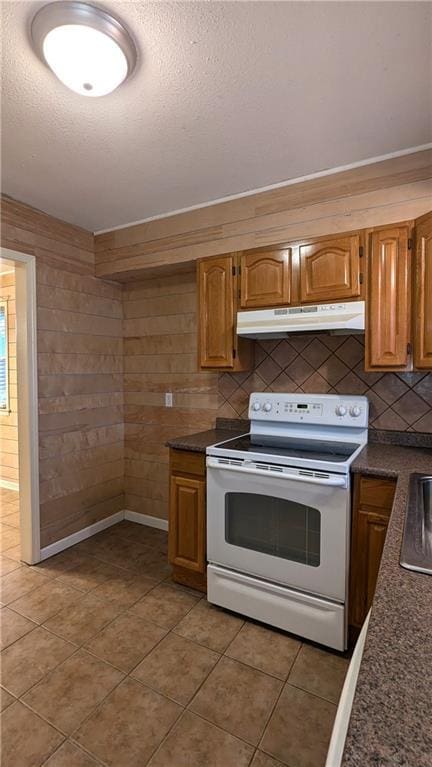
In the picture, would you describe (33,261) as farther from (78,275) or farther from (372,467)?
(372,467)

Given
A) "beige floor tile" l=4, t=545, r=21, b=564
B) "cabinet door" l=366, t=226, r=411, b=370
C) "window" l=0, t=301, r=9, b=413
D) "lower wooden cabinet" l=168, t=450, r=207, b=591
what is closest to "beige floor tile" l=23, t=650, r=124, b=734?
"lower wooden cabinet" l=168, t=450, r=207, b=591

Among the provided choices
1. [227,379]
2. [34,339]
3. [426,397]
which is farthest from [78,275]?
[426,397]

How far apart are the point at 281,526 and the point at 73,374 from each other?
1933 mm

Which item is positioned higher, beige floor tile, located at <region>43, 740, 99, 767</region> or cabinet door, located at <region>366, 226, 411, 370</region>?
cabinet door, located at <region>366, 226, 411, 370</region>

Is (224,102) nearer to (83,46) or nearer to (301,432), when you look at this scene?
(83,46)

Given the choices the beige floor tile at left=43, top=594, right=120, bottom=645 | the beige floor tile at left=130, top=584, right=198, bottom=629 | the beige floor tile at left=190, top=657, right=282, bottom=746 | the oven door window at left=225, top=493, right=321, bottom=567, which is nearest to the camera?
the beige floor tile at left=190, top=657, right=282, bottom=746

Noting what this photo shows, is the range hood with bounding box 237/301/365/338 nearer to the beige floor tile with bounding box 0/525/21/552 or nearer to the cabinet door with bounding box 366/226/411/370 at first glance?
the cabinet door with bounding box 366/226/411/370

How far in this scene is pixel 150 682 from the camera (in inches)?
63.7

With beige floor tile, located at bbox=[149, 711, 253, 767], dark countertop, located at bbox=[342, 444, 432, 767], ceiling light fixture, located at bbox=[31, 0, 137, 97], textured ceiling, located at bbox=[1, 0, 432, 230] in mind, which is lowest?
beige floor tile, located at bbox=[149, 711, 253, 767]

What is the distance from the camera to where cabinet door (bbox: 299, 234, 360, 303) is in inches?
76.5

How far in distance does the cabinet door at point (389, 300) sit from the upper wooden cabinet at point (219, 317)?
0.80 meters

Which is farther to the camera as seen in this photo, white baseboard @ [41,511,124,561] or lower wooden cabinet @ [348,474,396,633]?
white baseboard @ [41,511,124,561]

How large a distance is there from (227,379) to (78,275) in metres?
1.44

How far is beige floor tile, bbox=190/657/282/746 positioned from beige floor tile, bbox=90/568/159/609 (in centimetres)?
73
